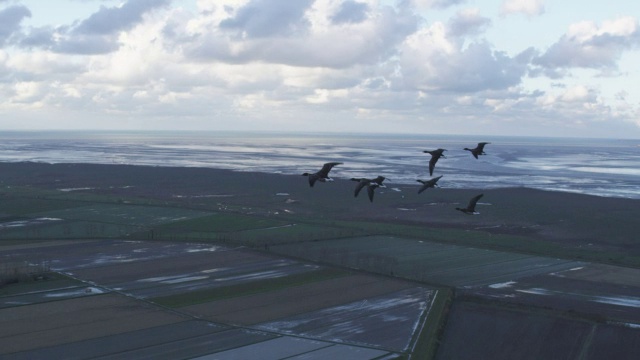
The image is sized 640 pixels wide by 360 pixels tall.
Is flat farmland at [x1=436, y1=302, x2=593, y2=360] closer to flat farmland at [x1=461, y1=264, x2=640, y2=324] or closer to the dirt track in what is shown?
flat farmland at [x1=461, y1=264, x2=640, y2=324]

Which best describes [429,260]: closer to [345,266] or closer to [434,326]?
[345,266]

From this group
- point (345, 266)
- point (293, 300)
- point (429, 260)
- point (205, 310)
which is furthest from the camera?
point (429, 260)

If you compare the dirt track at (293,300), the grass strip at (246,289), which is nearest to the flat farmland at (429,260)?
the dirt track at (293,300)

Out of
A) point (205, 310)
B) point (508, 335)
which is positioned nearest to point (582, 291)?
point (508, 335)

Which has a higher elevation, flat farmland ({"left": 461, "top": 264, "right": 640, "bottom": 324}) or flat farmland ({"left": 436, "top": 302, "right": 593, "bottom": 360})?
flat farmland ({"left": 461, "top": 264, "right": 640, "bottom": 324})

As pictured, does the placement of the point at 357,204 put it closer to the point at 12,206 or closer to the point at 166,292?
the point at 12,206

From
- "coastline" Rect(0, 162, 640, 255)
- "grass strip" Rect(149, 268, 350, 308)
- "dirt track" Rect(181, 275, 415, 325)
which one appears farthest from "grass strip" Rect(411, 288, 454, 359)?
"coastline" Rect(0, 162, 640, 255)

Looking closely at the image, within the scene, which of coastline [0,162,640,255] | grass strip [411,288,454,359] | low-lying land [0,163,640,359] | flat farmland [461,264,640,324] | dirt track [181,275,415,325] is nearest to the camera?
grass strip [411,288,454,359]
